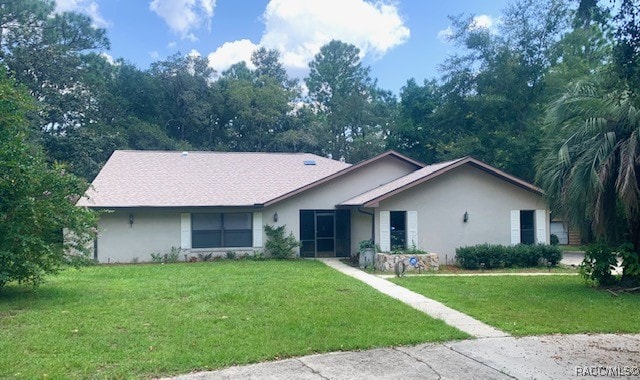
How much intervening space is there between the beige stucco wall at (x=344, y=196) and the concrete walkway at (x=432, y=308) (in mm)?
4897

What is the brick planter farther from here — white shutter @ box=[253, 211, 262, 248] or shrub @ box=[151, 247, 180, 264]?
shrub @ box=[151, 247, 180, 264]

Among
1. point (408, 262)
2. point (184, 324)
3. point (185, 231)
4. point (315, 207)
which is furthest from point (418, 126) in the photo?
point (184, 324)

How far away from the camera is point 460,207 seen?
708 inches

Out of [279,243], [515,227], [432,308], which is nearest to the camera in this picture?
[432,308]

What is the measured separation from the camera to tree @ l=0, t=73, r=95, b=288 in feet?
32.3

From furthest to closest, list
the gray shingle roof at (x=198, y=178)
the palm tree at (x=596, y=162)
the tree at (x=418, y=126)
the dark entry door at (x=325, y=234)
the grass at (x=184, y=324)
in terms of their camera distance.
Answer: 1. the tree at (x=418, y=126)
2. the dark entry door at (x=325, y=234)
3. the gray shingle roof at (x=198, y=178)
4. the palm tree at (x=596, y=162)
5. the grass at (x=184, y=324)

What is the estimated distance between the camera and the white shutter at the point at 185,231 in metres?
19.2

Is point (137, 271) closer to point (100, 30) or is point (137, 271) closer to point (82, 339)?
point (82, 339)

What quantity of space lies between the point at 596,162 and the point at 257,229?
12479 mm

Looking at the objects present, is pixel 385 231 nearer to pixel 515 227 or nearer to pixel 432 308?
pixel 515 227

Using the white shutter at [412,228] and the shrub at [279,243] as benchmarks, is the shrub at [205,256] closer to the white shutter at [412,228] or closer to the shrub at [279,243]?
the shrub at [279,243]

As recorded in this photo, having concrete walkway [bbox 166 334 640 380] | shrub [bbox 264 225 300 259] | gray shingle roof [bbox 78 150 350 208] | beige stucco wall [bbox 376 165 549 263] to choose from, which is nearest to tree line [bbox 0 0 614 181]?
gray shingle roof [bbox 78 150 350 208]

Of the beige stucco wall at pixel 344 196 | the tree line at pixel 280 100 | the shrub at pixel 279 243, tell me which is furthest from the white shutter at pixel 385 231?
the tree line at pixel 280 100

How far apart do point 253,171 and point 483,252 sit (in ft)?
36.3
